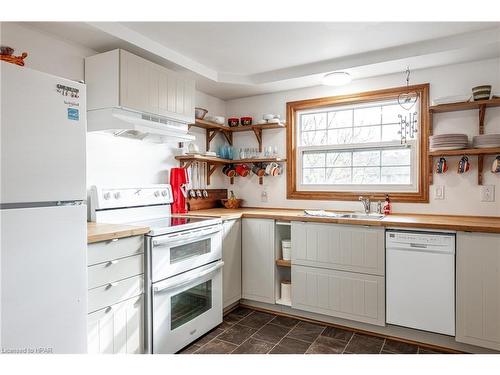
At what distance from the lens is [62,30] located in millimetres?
2174

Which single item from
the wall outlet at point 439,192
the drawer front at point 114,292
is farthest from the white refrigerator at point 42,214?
the wall outlet at point 439,192

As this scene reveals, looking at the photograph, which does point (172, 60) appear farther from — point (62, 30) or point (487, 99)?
point (487, 99)

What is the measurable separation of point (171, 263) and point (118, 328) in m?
0.51

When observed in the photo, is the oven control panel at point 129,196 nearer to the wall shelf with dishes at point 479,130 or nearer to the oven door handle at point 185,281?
the oven door handle at point 185,281

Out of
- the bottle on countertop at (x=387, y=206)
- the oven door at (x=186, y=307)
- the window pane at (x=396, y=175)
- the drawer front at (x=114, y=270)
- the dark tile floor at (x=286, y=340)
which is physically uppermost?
the window pane at (x=396, y=175)

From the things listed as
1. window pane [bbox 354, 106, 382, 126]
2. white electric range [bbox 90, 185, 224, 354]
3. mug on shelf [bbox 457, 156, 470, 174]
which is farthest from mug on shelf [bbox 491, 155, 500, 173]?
white electric range [bbox 90, 185, 224, 354]

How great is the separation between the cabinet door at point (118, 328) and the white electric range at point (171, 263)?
61mm

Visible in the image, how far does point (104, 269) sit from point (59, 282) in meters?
0.31

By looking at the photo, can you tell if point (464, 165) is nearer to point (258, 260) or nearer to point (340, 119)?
point (340, 119)

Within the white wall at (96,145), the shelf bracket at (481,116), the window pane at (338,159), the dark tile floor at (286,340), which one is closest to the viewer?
the white wall at (96,145)

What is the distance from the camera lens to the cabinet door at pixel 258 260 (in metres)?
3.04

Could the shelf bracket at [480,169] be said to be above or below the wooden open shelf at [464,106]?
below

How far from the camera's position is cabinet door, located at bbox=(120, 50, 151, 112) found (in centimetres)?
229
